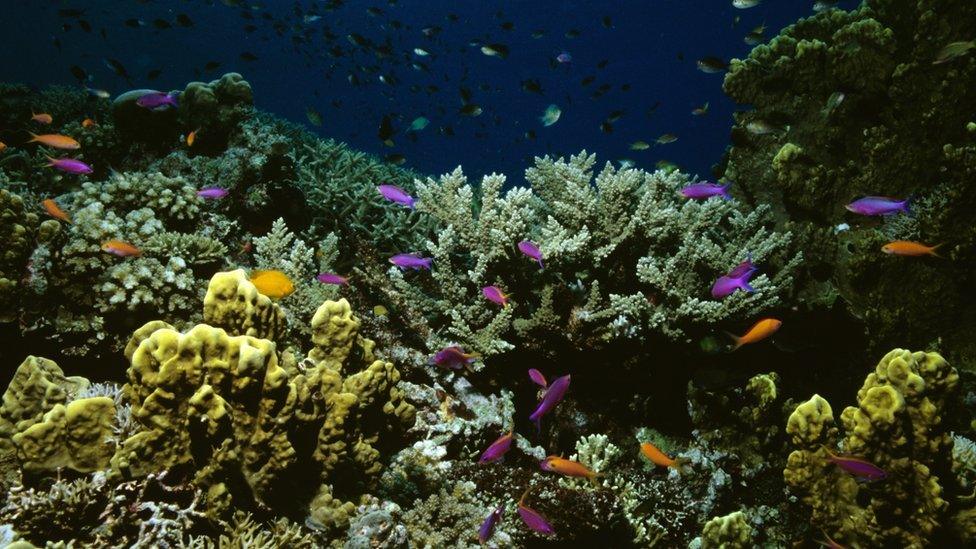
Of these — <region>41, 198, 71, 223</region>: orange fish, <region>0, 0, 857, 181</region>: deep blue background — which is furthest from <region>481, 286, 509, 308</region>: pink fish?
<region>0, 0, 857, 181</region>: deep blue background

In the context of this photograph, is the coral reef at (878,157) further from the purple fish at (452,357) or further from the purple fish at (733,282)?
the purple fish at (452,357)

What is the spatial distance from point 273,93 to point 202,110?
3547 inches

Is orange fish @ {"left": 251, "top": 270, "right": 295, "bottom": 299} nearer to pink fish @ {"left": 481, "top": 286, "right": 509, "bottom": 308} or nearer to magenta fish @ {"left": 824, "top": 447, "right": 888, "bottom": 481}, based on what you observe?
pink fish @ {"left": 481, "top": 286, "right": 509, "bottom": 308}

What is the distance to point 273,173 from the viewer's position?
5906mm

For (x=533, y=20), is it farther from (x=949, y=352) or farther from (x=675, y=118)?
(x=949, y=352)

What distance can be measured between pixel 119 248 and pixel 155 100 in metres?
3.20

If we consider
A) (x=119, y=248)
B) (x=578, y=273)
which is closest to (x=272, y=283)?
(x=119, y=248)

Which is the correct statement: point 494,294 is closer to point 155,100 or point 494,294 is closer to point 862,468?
→ point 862,468

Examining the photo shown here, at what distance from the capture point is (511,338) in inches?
177

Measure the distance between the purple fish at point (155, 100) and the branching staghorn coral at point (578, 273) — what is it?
3.69m

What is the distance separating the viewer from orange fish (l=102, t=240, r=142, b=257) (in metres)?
3.64

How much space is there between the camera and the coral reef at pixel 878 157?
4.91 metres

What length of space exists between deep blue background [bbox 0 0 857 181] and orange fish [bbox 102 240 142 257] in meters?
33.3

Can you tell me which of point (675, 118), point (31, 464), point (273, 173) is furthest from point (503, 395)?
point (675, 118)
